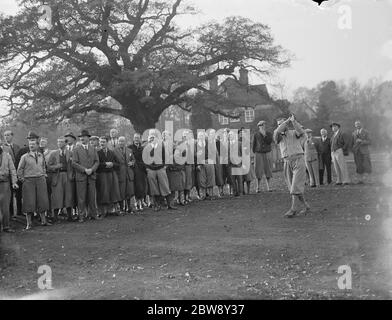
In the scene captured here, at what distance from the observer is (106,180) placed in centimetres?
1060

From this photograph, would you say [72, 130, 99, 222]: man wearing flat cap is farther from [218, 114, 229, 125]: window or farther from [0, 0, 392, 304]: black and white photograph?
[218, 114, 229, 125]: window

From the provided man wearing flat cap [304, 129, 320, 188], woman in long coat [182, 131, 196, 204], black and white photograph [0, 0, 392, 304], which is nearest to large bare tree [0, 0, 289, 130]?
black and white photograph [0, 0, 392, 304]

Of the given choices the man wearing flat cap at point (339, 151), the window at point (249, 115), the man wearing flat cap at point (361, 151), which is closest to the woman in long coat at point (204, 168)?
the man wearing flat cap at point (339, 151)

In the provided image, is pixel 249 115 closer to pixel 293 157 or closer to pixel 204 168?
pixel 204 168

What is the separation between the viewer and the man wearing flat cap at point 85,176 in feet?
33.3

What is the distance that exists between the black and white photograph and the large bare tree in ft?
0.22

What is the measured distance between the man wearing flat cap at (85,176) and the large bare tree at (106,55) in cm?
994

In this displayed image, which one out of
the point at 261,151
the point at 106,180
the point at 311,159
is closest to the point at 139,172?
the point at 106,180

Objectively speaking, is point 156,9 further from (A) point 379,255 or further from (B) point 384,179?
(A) point 379,255

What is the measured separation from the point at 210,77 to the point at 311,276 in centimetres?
1854

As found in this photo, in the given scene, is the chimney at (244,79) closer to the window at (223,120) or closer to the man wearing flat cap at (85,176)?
the window at (223,120)

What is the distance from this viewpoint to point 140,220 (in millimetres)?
9695

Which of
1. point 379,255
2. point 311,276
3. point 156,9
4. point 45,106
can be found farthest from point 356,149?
point 45,106

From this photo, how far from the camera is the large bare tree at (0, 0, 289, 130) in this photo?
19.9 meters
